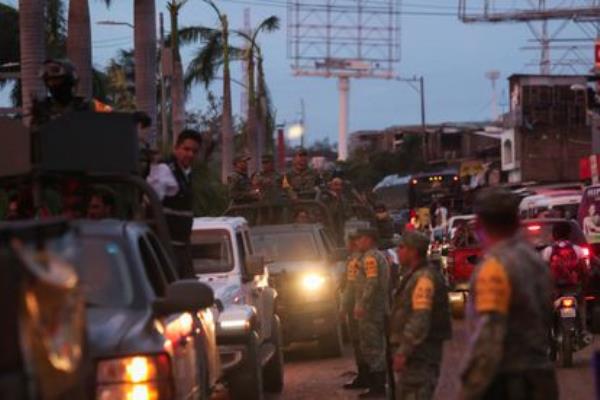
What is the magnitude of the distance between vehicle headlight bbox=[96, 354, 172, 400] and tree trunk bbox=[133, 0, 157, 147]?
16.6 meters

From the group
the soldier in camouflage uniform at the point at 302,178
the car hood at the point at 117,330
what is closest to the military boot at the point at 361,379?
the car hood at the point at 117,330

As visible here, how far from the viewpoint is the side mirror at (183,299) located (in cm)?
773

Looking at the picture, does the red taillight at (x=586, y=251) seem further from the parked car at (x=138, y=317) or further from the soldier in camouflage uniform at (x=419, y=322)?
the parked car at (x=138, y=317)

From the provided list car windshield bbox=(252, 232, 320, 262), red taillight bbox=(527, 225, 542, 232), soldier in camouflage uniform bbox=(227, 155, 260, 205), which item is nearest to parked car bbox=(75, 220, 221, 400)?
car windshield bbox=(252, 232, 320, 262)

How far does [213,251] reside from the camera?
15.0 meters

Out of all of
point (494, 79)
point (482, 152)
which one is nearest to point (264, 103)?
point (482, 152)

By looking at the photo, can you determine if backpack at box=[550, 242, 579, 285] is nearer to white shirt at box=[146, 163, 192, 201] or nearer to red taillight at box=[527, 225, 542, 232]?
red taillight at box=[527, 225, 542, 232]

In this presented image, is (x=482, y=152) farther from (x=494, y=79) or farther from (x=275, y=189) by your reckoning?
(x=275, y=189)

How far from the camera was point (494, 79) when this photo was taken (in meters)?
127

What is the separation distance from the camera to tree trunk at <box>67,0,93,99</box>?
20.5 m

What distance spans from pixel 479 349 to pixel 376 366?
299 inches

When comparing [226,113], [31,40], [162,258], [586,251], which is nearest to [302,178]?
[31,40]

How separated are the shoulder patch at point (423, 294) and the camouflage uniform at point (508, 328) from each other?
2.21 m

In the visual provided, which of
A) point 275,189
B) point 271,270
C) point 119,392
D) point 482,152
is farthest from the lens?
point 482,152
